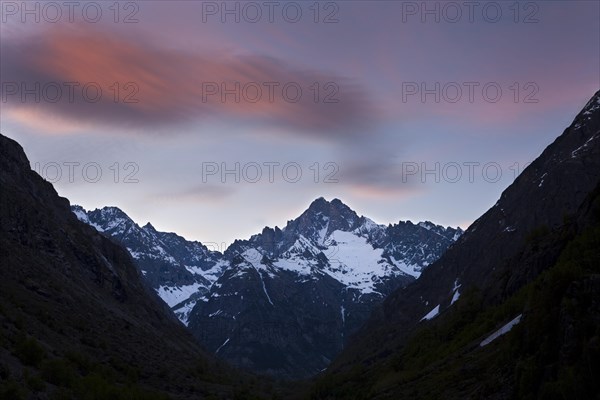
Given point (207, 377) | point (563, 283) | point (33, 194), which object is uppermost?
point (33, 194)

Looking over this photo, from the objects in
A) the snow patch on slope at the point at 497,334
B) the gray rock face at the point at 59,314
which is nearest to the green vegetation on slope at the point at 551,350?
the snow patch on slope at the point at 497,334

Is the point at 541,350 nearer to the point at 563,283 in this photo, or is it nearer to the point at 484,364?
the point at 563,283

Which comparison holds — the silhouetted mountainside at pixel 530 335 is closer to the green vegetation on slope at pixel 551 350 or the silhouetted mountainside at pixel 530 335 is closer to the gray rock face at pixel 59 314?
the green vegetation on slope at pixel 551 350

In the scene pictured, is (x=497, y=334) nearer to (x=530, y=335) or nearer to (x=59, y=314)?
(x=530, y=335)

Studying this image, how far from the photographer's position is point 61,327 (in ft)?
Result: 398

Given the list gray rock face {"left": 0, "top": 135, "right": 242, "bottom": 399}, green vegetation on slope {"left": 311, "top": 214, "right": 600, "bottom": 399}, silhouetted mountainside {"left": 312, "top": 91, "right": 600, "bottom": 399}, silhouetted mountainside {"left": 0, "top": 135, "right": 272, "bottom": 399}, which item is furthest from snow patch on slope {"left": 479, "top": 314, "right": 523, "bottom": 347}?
gray rock face {"left": 0, "top": 135, "right": 242, "bottom": 399}

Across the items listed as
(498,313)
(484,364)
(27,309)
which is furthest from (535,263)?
(27,309)

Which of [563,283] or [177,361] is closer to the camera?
[563,283]

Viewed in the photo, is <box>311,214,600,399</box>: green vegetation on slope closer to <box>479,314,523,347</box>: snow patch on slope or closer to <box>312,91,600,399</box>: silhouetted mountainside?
<box>312,91,600,399</box>: silhouetted mountainside

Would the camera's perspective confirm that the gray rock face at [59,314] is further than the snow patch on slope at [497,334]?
Yes

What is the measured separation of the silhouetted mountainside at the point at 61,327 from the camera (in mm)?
85062

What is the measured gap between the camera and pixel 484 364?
76.8 meters

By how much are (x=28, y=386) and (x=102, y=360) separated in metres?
48.4

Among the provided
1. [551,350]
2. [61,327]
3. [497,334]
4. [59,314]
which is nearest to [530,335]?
[551,350]
